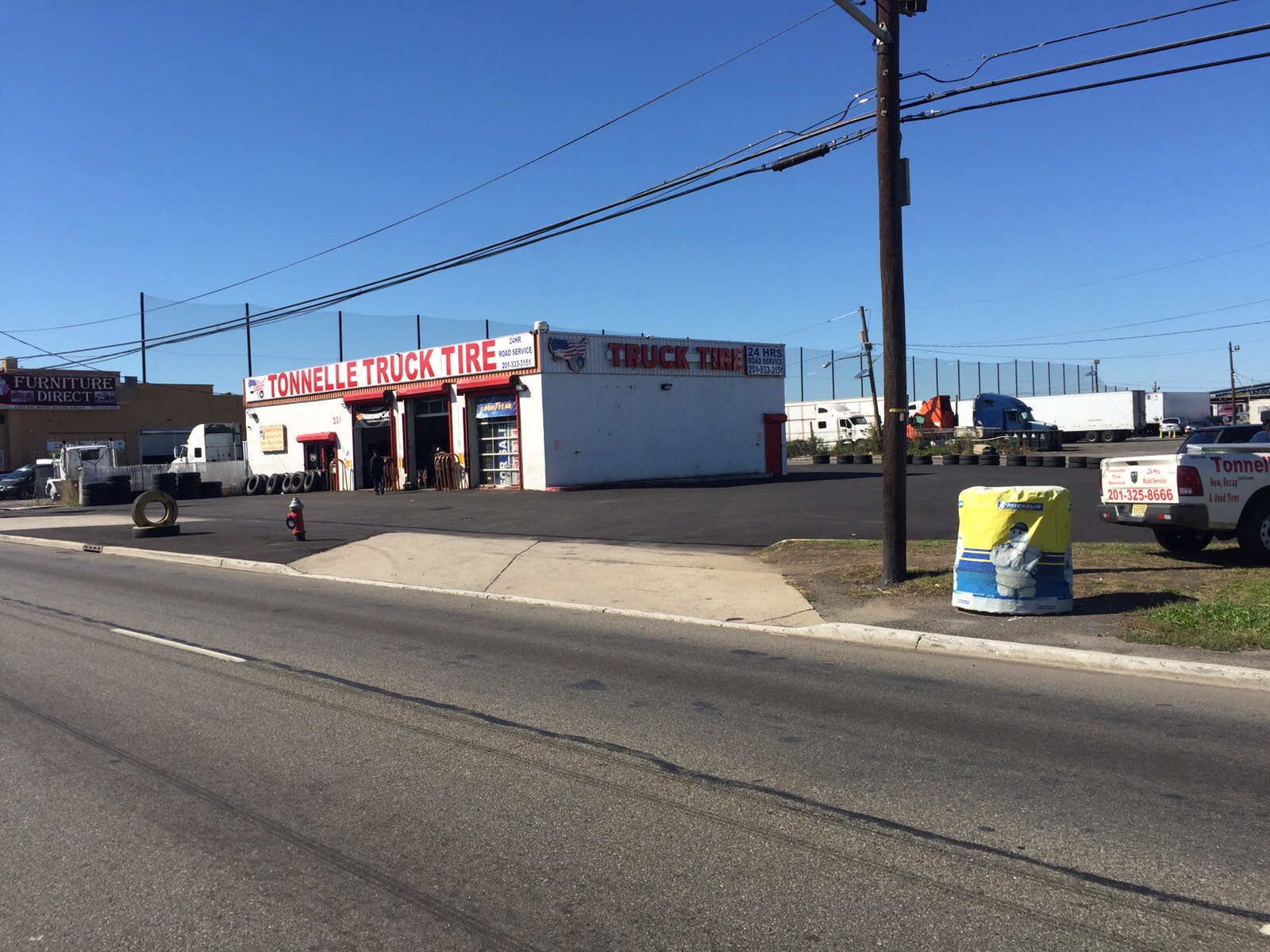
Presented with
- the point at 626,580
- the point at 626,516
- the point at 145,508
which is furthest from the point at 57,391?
the point at 626,580

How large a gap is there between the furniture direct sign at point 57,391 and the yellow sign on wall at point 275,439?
26.9 meters

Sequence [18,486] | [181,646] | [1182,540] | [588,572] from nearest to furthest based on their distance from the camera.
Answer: [181,646] < [1182,540] < [588,572] < [18,486]

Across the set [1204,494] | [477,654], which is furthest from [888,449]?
[477,654]

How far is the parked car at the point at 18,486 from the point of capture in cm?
4959

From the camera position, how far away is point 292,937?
3914mm

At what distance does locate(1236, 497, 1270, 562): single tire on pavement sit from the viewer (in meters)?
12.1

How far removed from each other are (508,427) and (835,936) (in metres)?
31.7

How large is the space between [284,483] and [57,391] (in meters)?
32.0

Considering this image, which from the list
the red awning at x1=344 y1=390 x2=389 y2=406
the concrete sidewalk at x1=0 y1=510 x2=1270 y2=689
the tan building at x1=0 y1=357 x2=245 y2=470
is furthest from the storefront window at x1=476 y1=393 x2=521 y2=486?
the tan building at x1=0 y1=357 x2=245 y2=470

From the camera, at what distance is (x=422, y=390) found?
3709 cm

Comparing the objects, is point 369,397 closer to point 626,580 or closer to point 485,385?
point 485,385

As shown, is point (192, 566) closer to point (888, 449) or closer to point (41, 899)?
point (888, 449)

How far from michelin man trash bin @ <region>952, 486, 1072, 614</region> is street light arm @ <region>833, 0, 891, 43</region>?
559cm

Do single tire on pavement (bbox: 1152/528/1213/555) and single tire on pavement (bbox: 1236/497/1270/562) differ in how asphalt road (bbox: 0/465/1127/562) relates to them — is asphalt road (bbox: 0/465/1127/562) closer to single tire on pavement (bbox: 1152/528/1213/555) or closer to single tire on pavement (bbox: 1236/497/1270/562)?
single tire on pavement (bbox: 1152/528/1213/555)
